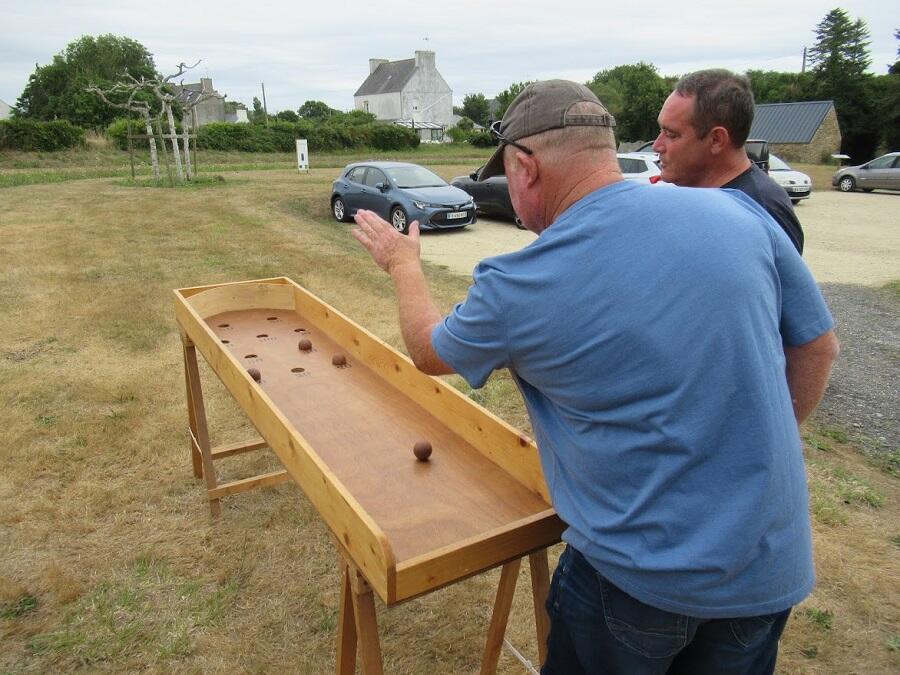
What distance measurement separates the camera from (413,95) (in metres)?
66.4

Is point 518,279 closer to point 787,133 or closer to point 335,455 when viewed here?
point 335,455

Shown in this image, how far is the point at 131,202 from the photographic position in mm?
15391

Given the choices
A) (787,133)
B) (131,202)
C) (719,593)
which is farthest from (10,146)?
(787,133)

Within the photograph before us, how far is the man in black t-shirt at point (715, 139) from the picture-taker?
228cm

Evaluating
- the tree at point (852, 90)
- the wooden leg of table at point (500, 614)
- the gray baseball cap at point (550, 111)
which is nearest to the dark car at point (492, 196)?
the wooden leg of table at point (500, 614)

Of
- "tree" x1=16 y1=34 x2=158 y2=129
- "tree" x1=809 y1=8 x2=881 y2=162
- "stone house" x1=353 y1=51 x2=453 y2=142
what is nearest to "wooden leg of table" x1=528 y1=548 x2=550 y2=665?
"tree" x1=809 y1=8 x2=881 y2=162

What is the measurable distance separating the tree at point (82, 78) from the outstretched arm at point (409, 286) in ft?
177

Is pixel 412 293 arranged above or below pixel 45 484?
above

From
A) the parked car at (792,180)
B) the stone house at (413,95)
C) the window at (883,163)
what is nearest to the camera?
the parked car at (792,180)

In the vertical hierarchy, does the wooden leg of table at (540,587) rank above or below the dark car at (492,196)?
below

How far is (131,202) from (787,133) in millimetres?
31999

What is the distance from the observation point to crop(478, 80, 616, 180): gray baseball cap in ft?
4.43

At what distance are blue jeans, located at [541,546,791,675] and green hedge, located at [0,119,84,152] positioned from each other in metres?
31.7

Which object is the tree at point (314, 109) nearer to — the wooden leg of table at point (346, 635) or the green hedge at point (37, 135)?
the green hedge at point (37, 135)
